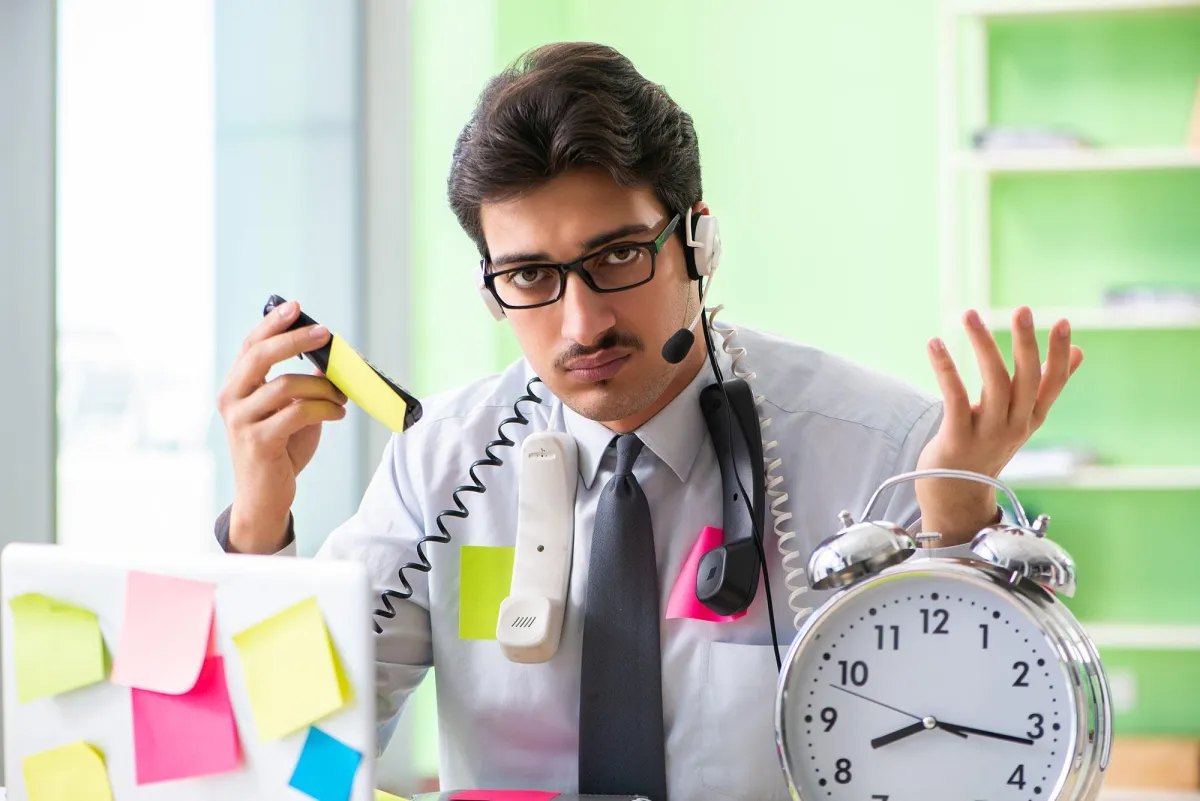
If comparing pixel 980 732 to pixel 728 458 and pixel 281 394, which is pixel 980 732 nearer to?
pixel 728 458

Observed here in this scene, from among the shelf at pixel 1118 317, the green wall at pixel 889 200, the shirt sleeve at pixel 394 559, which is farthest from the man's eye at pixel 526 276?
the shelf at pixel 1118 317

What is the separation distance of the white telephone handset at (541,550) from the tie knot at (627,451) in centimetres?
7

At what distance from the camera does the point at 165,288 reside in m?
2.20

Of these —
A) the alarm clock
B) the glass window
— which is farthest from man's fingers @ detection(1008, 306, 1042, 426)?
the glass window

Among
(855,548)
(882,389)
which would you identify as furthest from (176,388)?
(855,548)

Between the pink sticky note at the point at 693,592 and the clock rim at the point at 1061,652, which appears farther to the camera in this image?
the pink sticky note at the point at 693,592

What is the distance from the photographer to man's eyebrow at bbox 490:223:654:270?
133 cm

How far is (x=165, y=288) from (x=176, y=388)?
19cm

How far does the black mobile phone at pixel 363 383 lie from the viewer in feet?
4.03

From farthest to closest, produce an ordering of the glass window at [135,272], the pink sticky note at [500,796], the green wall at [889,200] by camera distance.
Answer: the green wall at [889,200]
the glass window at [135,272]
the pink sticky note at [500,796]

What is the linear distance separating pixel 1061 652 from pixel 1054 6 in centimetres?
275

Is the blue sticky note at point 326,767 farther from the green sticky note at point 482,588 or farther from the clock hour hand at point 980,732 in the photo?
the green sticky note at point 482,588

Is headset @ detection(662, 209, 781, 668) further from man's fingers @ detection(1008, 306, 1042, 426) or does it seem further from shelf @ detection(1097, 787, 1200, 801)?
shelf @ detection(1097, 787, 1200, 801)

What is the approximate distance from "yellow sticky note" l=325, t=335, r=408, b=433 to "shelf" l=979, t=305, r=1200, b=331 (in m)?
2.21
